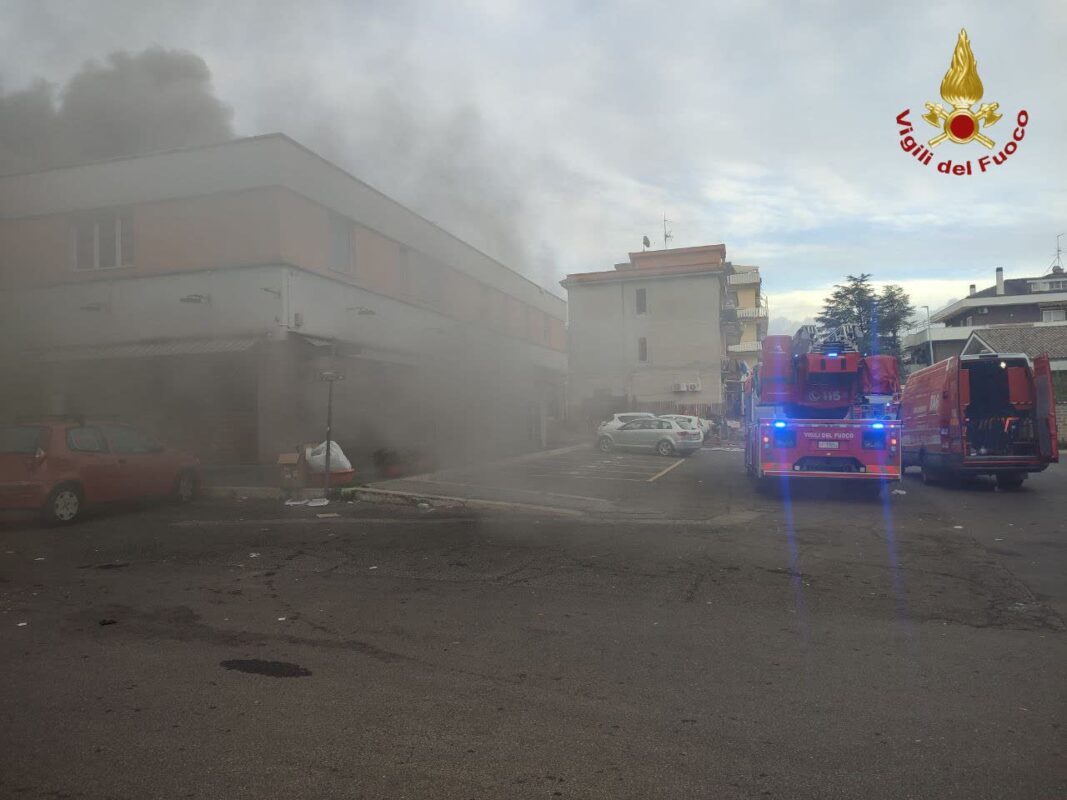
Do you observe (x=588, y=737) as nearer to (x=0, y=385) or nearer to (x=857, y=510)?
(x=857, y=510)

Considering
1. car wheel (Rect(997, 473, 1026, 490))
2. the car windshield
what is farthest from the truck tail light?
the car windshield

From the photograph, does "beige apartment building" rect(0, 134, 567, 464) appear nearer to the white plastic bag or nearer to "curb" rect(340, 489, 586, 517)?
the white plastic bag

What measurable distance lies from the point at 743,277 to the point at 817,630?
31339 mm

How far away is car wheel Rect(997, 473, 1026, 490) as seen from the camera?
1255cm

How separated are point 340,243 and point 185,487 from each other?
4615 millimetres

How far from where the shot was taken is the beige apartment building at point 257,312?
33.8ft

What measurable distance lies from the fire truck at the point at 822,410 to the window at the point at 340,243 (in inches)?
278

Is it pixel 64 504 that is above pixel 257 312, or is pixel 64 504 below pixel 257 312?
below

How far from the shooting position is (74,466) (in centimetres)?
844

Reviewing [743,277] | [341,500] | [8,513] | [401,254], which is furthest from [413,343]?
[743,277]

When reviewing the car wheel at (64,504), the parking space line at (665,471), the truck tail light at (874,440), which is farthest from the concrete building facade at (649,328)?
the car wheel at (64,504)

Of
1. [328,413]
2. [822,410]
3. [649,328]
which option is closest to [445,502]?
[328,413]

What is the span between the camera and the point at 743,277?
33.7 m

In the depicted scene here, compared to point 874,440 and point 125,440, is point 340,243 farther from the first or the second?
point 874,440
